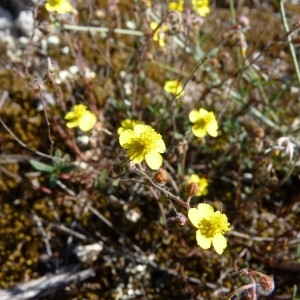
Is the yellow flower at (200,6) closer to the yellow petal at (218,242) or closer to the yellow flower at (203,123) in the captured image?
the yellow flower at (203,123)

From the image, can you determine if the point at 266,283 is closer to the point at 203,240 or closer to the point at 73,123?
the point at 203,240

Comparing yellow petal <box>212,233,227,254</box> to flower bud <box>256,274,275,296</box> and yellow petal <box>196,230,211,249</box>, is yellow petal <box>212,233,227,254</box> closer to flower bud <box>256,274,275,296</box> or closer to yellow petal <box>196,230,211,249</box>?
yellow petal <box>196,230,211,249</box>

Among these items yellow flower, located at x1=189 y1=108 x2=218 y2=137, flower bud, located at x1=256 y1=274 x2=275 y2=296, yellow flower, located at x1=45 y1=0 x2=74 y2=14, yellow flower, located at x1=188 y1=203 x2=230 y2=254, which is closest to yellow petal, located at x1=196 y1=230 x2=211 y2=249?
yellow flower, located at x1=188 y1=203 x2=230 y2=254

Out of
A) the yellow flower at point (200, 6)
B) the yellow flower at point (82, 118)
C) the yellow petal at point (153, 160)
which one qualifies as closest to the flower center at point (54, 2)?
the yellow flower at point (82, 118)

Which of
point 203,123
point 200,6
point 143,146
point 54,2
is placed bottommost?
point 203,123

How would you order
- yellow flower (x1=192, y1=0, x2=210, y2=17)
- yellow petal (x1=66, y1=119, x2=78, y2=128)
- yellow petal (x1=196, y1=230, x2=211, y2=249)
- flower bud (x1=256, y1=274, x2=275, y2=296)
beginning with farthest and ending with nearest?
yellow flower (x1=192, y1=0, x2=210, y2=17), yellow petal (x1=66, y1=119, x2=78, y2=128), yellow petal (x1=196, y1=230, x2=211, y2=249), flower bud (x1=256, y1=274, x2=275, y2=296)

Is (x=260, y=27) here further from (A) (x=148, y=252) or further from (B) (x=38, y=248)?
(B) (x=38, y=248)

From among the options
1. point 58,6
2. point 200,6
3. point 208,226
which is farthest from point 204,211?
point 200,6
